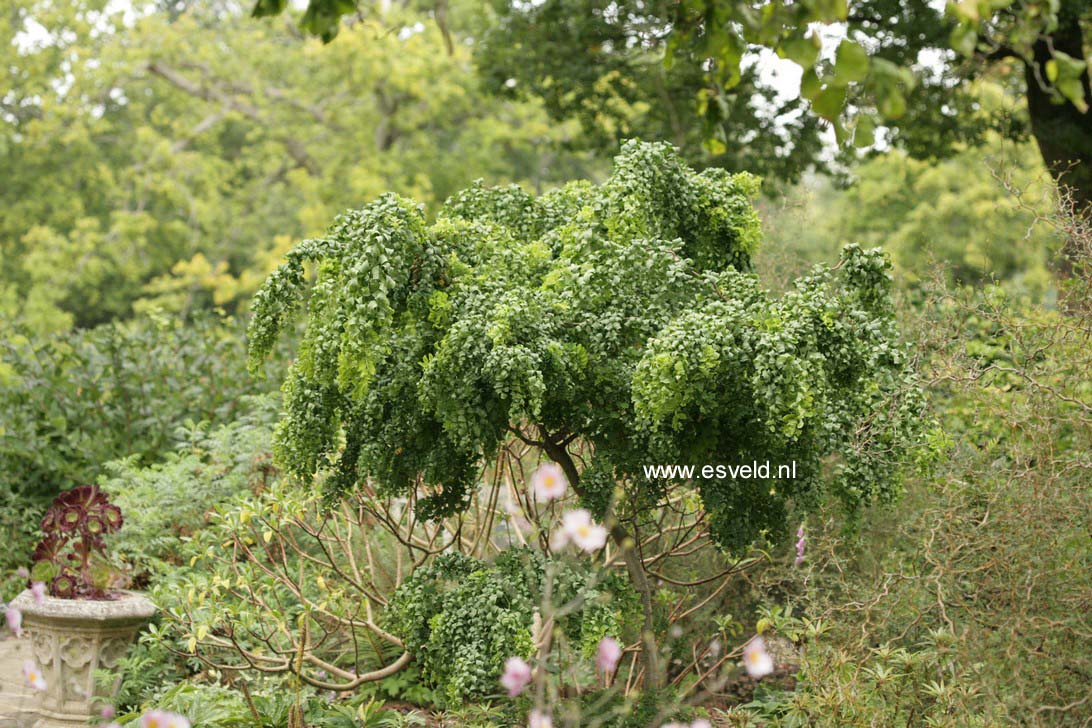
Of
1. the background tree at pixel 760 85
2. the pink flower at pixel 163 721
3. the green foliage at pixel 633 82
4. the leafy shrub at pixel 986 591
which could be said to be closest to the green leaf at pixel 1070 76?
the leafy shrub at pixel 986 591

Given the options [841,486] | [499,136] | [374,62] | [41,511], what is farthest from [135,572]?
[499,136]

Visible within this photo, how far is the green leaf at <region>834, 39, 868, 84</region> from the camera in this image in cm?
208

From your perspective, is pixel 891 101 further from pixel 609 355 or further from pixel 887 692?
pixel 887 692

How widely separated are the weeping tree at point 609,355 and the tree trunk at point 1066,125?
13.8 feet

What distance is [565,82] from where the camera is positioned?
10633 millimetres

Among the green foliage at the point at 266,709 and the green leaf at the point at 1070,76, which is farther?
the green foliage at the point at 266,709

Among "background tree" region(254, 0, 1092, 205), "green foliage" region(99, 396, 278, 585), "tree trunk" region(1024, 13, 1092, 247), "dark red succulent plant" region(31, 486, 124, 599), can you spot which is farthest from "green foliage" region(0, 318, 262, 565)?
"tree trunk" region(1024, 13, 1092, 247)

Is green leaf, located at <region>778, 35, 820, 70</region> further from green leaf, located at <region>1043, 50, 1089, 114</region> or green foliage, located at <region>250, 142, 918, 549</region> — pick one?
green foliage, located at <region>250, 142, 918, 549</region>

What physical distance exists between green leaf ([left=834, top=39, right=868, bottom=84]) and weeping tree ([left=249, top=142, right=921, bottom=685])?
156 cm

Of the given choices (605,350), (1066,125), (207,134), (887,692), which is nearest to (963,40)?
(605,350)

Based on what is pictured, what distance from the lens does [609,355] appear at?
4.11 meters

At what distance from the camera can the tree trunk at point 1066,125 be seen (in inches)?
304

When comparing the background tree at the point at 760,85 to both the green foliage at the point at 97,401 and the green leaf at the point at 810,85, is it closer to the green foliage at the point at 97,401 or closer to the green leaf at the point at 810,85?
the green leaf at the point at 810,85

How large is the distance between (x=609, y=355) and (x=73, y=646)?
2981 mm
